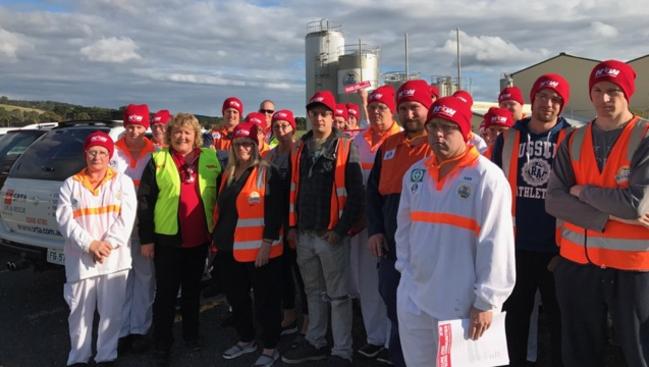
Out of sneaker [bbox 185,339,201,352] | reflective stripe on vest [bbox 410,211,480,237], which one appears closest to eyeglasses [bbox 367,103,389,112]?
reflective stripe on vest [bbox 410,211,480,237]

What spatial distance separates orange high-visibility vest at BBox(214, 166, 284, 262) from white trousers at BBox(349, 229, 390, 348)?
87 cm

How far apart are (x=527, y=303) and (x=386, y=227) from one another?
1.11 m

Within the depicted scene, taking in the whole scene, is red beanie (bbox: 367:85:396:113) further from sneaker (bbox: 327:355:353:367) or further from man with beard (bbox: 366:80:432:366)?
sneaker (bbox: 327:355:353:367)

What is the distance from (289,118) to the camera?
4.80m

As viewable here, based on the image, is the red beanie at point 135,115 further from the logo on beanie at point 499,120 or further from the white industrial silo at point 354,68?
the white industrial silo at point 354,68

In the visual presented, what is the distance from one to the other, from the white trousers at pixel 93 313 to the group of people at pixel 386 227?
1cm

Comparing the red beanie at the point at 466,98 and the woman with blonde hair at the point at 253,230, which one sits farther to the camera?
the woman with blonde hair at the point at 253,230

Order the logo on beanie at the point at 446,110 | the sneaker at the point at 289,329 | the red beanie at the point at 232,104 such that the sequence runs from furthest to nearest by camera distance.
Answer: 1. the red beanie at the point at 232,104
2. the sneaker at the point at 289,329
3. the logo on beanie at the point at 446,110

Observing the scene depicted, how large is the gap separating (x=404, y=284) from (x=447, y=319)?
340 mm

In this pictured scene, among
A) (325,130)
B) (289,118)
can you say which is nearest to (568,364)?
(325,130)

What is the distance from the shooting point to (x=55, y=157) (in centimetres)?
552

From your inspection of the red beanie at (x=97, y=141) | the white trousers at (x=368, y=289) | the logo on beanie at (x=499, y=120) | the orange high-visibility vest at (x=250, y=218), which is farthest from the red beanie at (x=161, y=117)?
the logo on beanie at (x=499, y=120)

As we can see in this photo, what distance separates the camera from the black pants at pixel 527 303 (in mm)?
3486

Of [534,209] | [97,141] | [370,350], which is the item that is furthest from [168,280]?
[534,209]
